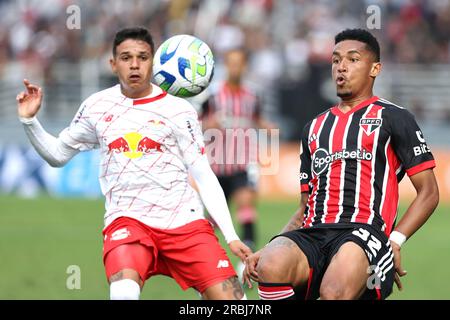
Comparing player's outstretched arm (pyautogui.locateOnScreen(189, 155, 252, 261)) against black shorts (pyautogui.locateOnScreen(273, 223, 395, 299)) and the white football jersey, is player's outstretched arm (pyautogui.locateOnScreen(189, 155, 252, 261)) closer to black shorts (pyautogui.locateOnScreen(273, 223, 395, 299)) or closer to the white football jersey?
the white football jersey

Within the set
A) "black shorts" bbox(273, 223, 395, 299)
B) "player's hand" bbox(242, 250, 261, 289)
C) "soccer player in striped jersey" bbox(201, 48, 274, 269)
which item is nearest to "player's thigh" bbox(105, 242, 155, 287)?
"player's hand" bbox(242, 250, 261, 289)

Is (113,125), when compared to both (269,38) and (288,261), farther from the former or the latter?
(269,38)

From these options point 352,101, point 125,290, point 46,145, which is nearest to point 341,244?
point 352,101

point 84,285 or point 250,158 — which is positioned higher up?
point 250,158

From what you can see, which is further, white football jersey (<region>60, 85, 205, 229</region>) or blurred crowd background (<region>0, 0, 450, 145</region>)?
blurred crowd background (<region>0, 0, 450, 145</region>)

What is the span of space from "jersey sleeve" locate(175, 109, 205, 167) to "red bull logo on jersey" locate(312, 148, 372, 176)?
2.39ft

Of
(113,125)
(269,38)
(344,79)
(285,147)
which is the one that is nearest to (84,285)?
(113,125)

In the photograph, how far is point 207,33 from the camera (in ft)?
68.7

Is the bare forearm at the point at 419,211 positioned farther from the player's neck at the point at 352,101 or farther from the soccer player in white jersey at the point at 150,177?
the soccer player in white jersey at the point at 150,177

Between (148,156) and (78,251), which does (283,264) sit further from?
(78,251)

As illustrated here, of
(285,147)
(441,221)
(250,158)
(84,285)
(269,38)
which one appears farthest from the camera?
(269,38)

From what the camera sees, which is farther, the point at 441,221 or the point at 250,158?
the point at 441,221

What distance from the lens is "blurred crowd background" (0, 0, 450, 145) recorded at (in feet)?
64.7

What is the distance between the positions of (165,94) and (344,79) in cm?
115
